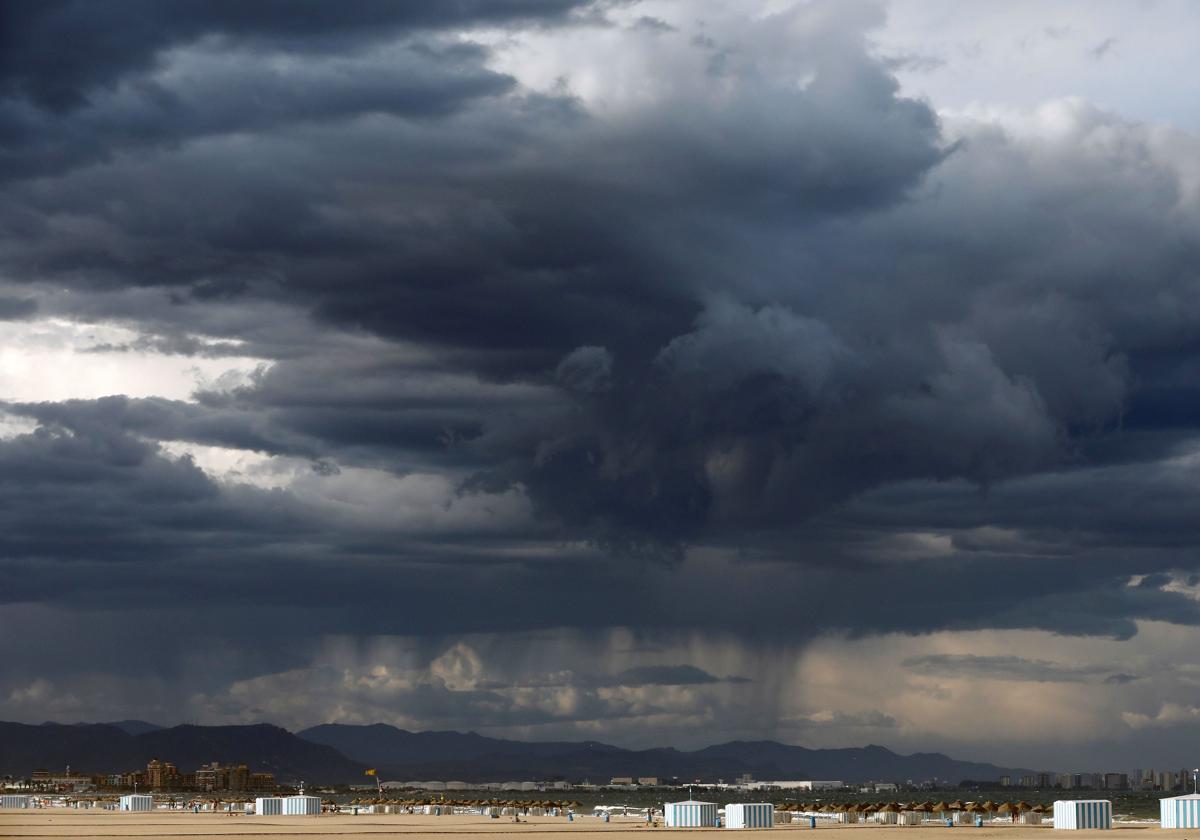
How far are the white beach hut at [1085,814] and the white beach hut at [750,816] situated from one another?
2699 cm

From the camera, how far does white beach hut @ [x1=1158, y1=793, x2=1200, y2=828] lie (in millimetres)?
122750

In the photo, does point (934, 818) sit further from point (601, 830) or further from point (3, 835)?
point (3, 835)

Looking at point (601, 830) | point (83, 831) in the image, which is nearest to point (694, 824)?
point (601, 830)

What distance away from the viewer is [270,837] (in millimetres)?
128875

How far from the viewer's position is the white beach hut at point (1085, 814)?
13025 centimetres

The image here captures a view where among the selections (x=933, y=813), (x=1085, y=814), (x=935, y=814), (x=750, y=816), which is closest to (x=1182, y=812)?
(x=1085, y=814)

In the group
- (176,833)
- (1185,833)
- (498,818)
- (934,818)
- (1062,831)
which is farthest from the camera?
(498,818)

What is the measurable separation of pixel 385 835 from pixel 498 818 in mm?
64889

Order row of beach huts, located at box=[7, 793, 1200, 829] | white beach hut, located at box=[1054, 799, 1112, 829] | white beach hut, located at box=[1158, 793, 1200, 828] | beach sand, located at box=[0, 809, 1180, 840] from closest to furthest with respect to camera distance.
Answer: beach sand, located at box=[0, 809, 1180, 840] → white beach hut, located at box=[1158, 793, 1200, 828] → row of beach huts, located at box=[7, 793, 1200, 829] → white beach hut, located at box=[1054, 799, 1112, 829]

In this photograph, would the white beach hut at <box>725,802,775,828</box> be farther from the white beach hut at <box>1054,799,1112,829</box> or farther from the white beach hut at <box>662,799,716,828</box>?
the white beach hut at <box>1054,799,1112,829</box>

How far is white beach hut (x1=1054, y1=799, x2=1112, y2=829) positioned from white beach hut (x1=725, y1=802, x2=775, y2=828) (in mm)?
26994

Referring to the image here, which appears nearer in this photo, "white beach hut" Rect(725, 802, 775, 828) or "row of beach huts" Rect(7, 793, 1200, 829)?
"row of beach huts" Rect(7, 793, 1200, 829)

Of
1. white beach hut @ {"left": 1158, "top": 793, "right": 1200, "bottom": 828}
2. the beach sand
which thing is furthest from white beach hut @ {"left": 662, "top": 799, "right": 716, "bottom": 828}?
white beach hut @ {"left": 1158, "top": 793, "right": 1200, "bottom": 828}

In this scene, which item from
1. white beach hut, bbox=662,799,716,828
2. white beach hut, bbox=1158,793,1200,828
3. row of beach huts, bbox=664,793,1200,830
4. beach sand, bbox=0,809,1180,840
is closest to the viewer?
beach sand, bbox=0,809,1180,840
